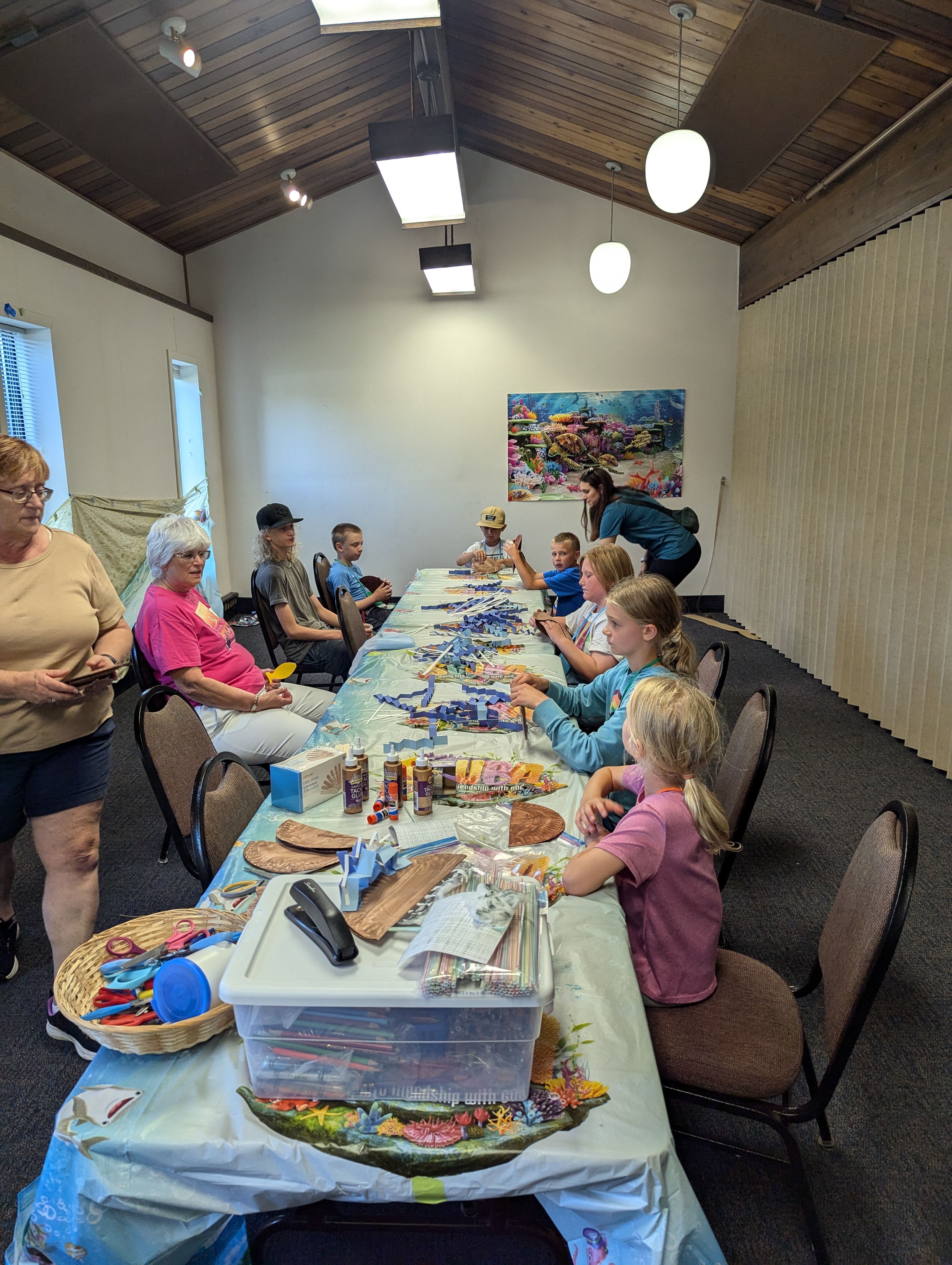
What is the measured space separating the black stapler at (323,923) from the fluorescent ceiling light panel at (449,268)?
228 inches

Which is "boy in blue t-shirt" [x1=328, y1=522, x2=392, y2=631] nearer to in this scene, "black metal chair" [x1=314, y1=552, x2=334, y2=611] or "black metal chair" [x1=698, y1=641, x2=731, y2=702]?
"black metal chair" [x1=314, y1=552, x2=334, y2=611]

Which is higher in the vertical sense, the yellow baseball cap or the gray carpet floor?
the yellow baseball cap

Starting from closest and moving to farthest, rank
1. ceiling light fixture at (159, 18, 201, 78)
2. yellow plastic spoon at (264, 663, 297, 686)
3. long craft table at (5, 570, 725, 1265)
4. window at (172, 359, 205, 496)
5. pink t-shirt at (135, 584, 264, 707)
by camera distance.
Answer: long craft table at (5, 570, 725, 1265) < pink t-shirt at (135, 584, 264, 707) < yellow plastic spoon at (264, 663, 297, 686) < ceiling light fixture at (159, 18, 201, 78) < window at (172, 359, 205, 496)

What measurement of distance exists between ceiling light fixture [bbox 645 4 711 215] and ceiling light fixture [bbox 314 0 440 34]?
1.04 meters

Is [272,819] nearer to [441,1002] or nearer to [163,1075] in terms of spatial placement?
[163,1075]

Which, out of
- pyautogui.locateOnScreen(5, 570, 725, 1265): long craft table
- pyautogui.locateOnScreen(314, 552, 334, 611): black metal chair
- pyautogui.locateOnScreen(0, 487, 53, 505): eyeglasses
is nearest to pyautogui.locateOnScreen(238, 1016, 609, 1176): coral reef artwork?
pyautogui.locateOnScreen(5, 570, 725, 1265): long craft table

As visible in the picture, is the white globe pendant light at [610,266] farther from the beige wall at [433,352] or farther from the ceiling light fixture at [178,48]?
the ceiling light fixture at [178,48]

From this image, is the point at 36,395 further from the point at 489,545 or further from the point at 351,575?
the point at 489,545

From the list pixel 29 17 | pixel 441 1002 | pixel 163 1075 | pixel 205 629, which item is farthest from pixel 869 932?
pixel 29 17

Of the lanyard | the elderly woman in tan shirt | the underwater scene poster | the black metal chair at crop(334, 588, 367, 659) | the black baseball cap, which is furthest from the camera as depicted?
the underwater scene poster

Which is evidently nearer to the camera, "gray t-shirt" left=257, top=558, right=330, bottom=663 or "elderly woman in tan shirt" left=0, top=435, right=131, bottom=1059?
"elderly woman in tan shirt" left=0, top=435, right=131, bottom=1059

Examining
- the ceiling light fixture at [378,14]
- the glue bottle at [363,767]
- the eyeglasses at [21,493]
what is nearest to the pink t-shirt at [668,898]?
the glue bottle at [363,767]

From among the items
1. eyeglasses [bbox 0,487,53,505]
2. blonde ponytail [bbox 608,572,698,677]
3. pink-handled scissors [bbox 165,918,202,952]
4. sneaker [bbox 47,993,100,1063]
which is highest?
eyeglasses [bbox 0,487,53,505]

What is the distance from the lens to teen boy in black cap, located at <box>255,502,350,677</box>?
12.6 feet
